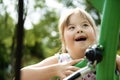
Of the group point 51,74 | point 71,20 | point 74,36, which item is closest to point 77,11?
point 71,20

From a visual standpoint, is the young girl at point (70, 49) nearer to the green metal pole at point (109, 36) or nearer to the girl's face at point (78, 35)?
the girl's face at point (78, 35)

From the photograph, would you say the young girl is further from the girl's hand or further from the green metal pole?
the green metal pole

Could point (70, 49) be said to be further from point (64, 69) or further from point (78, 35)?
point (64, 69)

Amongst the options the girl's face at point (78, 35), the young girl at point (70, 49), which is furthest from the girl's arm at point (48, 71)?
the girl's face at point (78, 35)

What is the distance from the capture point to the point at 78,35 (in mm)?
1100

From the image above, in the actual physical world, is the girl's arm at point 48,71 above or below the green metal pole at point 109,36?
below

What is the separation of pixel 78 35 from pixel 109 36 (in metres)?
0.36

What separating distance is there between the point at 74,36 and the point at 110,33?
1.22 feet

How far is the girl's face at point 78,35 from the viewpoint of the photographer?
1.10m

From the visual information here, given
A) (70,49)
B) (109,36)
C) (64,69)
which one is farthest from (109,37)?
(70,49)

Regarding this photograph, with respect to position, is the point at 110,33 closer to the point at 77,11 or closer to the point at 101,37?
the point at 101,37

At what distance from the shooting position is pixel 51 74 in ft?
3.39

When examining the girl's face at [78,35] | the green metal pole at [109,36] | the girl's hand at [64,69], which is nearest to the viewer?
the green metal pole at [109,36]

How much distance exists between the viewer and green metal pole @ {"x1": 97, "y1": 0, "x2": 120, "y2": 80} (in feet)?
2.40
